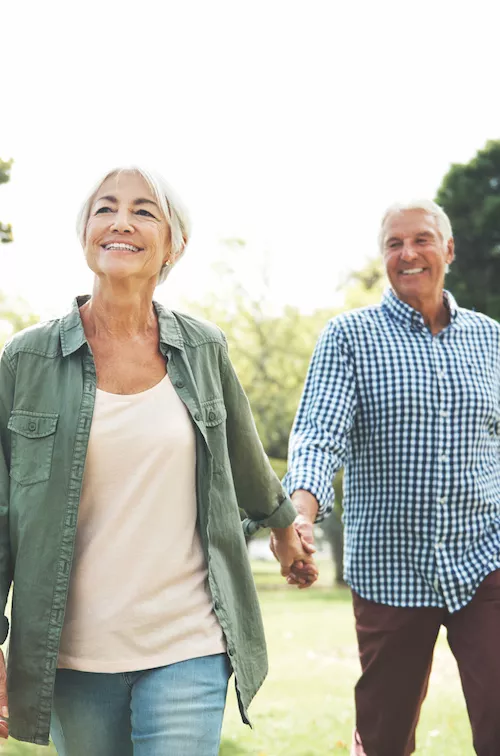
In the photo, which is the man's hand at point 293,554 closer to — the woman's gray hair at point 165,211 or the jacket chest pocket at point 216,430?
the jacket chest pocket at point 216,430

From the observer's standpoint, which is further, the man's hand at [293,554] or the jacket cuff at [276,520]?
the man's hand at [293,554]

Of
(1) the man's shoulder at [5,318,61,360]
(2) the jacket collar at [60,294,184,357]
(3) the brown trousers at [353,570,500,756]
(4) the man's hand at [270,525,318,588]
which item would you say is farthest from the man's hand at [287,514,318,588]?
(1) the man's shoulder at [5,318,61,360]

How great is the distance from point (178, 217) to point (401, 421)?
140 cm

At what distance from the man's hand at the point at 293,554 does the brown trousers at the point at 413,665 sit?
637 mm

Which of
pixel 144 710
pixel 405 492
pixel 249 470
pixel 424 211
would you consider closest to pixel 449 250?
pixel 424 211

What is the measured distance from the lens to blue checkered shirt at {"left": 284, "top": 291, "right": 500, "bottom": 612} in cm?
403

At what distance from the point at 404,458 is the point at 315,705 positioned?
5339 mm

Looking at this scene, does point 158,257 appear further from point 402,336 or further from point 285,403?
point 285,403

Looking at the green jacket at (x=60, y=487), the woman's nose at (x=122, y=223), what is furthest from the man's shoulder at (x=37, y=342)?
the woman's nose at (x=122, y=223)

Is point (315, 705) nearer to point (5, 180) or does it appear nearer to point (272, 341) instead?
point (5, 180)

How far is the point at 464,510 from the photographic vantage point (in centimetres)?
407

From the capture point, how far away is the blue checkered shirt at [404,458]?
4.03m

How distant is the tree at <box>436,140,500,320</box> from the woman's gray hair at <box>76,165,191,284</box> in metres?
16.4

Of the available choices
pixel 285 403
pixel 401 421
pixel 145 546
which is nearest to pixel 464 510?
pixel 401 421
